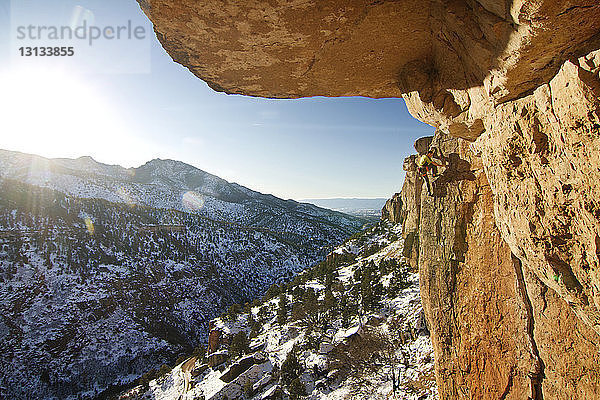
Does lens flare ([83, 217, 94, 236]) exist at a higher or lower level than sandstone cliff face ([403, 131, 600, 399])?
lower

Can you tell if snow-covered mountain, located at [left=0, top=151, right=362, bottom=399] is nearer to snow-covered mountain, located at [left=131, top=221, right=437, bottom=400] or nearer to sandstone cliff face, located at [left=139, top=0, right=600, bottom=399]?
snow-covered mountain, located at [left=131, top=221, right=437, bottom=400]

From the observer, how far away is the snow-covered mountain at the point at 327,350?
51.1 feet

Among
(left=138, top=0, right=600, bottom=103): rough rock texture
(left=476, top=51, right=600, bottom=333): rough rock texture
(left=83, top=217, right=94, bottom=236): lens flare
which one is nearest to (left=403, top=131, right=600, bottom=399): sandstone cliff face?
(left=476, top=51, right=600, bottom=333): rough rock texture

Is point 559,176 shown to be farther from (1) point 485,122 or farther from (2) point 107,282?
(2) point 107,282

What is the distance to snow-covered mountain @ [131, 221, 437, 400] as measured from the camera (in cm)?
1557

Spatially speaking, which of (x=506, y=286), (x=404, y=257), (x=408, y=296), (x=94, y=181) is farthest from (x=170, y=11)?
(x=94, y=181)

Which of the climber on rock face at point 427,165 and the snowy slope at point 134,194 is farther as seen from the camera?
the snowy slope at point 134,194

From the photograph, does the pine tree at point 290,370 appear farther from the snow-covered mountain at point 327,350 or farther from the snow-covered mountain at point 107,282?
the snow-covered mountain at point 107,282

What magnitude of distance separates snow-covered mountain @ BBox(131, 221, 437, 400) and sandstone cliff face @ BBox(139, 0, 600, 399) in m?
9.52

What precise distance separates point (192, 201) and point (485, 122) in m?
138

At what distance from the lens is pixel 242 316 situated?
113 feet

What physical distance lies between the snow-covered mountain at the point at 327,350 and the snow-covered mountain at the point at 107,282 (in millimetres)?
14024

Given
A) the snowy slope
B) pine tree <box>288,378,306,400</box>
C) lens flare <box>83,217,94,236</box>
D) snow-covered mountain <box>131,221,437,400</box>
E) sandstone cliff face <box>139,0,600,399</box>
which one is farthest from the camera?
the snowy slope

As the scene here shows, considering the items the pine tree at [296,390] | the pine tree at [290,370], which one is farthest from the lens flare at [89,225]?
the pine tree at [296,390]
